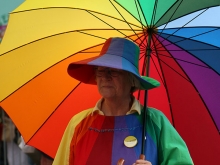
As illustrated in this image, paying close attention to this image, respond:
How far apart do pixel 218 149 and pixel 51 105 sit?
1.21 metres

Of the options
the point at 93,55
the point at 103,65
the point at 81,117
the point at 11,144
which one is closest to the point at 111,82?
the point at 103,65

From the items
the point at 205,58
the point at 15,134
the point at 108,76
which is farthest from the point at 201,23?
the point at 15,134

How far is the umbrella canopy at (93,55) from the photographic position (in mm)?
3404

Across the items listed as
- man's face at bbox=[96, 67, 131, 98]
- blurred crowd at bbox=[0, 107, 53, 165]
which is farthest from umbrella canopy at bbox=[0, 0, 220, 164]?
blurred crowd at bbox=[0, 107, 53, 165]

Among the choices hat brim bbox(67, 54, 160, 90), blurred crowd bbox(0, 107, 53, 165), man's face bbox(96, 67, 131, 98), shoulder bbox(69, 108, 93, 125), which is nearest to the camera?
hat brim bbox(67, 54, 160, 90)

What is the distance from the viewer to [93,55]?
364 centimetres

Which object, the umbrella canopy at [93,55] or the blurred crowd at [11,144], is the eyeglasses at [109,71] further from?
the blurred crowd at [11,144]

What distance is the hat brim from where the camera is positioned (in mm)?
3041

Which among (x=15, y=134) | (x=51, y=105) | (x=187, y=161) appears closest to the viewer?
(x=187, y=161)

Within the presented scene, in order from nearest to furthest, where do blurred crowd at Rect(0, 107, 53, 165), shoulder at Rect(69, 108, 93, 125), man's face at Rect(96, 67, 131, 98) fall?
1. man's face at Rect(96, 67, 131, 98)
2. shoulder at Rect(69, 108, 93, 125)
3. blurred crowd at Rect(0, 107, 53, 165)

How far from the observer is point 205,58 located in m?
3.59

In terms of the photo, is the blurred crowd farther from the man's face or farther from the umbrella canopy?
the man's face

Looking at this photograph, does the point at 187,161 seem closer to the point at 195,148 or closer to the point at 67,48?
the point at 195,148

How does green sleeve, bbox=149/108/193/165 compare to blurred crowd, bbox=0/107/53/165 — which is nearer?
green sleeve, bbox=149/108/193/165
